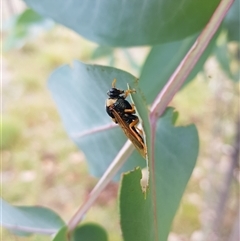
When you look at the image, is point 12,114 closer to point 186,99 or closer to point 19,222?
point 186,99

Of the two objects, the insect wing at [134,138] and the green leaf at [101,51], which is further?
the green leaf at [101,51]

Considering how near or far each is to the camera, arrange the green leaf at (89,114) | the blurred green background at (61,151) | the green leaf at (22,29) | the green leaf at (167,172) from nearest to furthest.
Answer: the green leaf at (167,172)
the green leaf at (89,114)
the green leaf at (22,29)
the blurred green background at (61,151)

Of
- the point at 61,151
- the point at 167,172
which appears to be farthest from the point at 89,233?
the point at 61,151

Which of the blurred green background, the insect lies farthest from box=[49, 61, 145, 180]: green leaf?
the blurred green background

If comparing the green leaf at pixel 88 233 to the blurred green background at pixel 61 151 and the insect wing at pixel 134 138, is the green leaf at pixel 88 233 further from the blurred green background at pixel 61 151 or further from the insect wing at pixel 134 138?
the blurred green background at pixel 61 151

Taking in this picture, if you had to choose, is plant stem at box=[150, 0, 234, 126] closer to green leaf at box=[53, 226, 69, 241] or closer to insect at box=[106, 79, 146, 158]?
insect at box=[106, 79, 146, 158]

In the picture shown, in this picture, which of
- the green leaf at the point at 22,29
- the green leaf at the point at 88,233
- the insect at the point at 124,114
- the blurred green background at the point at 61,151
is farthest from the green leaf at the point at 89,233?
the blurred green background at the point at 61,151

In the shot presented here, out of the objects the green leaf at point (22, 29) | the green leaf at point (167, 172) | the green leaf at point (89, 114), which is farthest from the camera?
the green leaf at point (22, 29)

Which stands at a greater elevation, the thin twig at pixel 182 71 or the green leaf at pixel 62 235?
the thin twig at pixel 182 71
